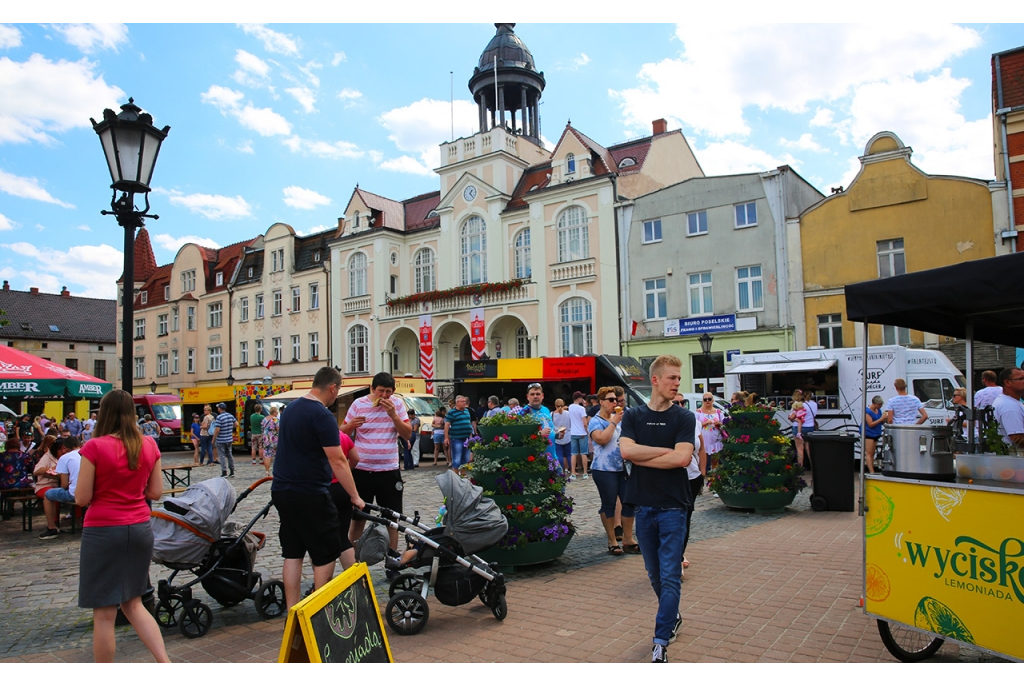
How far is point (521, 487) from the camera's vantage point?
734cm

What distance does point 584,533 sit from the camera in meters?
9.62

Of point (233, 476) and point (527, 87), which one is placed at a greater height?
point (527, 87)

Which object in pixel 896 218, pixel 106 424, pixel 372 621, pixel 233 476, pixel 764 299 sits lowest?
pixel 233 476

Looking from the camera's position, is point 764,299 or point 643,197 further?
point 643,197

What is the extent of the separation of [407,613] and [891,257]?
24.1 meters

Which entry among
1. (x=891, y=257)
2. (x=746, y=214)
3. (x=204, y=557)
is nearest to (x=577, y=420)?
(x=204, y=557)

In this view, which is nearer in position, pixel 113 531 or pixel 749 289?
pixel 113 531

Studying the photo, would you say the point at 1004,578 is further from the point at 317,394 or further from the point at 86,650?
the point at 86,650

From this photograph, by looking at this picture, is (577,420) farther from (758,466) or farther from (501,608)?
(501,608)

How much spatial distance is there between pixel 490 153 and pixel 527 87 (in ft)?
15.2

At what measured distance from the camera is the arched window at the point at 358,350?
1556 inches

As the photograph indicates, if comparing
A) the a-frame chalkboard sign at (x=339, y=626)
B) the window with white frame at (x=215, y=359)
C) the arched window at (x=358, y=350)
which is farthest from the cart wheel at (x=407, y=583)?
the window with white frame at (x=215, y=359)

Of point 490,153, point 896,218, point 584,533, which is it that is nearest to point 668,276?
point 896,218

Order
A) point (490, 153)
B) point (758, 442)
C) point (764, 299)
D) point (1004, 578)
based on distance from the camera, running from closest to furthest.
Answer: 1. point (1004, 578)
2. point (758, 442)
3. point (764, 299)
4. point (490, 153)
